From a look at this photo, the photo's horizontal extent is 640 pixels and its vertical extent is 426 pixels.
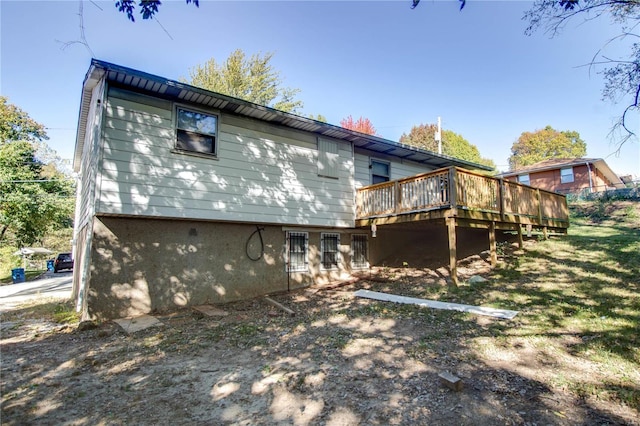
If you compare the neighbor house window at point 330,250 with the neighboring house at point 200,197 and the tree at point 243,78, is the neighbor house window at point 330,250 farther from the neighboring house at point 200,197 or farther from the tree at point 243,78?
the tree at point 243,78

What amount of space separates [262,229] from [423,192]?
4771mm

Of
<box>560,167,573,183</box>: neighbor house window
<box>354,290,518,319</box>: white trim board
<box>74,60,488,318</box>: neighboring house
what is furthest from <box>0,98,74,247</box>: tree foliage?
<box>560,167,573,183</box>: neighbor house window

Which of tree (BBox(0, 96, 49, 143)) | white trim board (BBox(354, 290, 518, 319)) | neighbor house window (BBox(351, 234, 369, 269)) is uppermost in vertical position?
tree (BBox(0, 96, 49, 143))

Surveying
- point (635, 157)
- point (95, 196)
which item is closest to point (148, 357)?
point (95, 196)

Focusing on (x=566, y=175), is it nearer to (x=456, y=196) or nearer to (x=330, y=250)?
(x=456, y=196)

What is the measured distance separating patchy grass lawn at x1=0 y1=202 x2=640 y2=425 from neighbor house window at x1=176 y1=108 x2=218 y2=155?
4.12 meters

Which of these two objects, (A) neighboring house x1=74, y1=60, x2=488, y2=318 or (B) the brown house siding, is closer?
(A) neighboring house x1=74, y1=60, x2=488, y2=318

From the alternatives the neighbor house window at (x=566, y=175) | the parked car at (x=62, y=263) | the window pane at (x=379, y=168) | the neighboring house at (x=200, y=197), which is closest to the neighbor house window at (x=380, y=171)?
the window pane at (x=379, y=168)

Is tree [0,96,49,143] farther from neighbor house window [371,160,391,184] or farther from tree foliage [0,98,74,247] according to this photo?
neighbor house window [371,160,391,184]

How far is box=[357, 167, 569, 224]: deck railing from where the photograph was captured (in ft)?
29.2

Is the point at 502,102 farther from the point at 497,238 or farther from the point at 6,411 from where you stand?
the point at 6,411

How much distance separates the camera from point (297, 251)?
10.4 metres

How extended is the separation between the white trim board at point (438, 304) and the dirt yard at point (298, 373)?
24 cm

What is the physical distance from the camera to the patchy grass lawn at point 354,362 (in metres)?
3.44
